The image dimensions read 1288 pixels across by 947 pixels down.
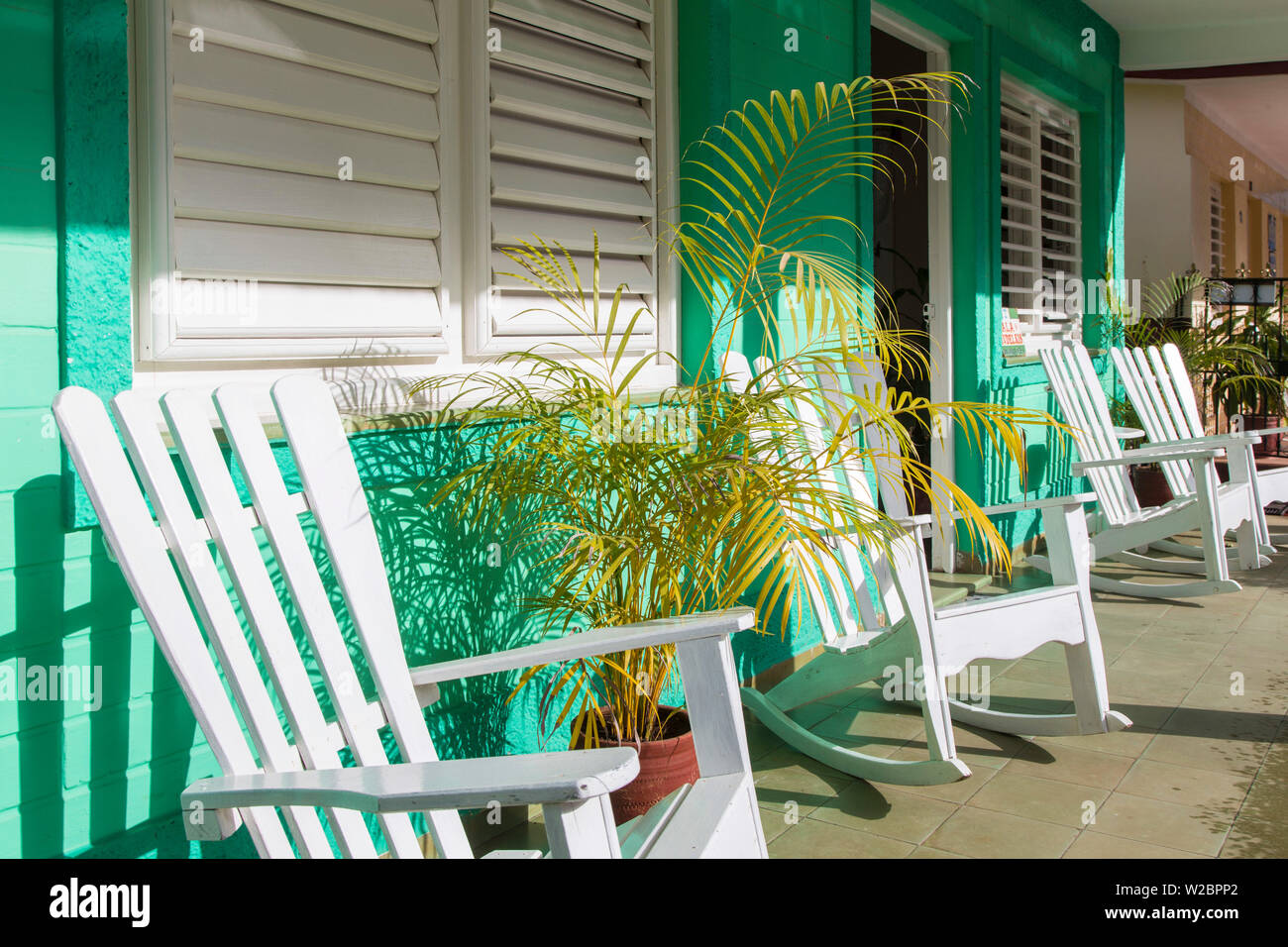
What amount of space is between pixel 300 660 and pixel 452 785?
0.64m

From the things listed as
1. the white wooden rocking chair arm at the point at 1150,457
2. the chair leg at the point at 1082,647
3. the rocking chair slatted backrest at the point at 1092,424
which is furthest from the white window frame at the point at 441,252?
the rocking chair slatted backrest at the point at 1092,424

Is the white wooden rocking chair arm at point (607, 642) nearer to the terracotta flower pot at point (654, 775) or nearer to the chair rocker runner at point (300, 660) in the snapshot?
the chair rocker runner at point (300, 660)

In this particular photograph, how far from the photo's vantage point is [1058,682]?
3.88m

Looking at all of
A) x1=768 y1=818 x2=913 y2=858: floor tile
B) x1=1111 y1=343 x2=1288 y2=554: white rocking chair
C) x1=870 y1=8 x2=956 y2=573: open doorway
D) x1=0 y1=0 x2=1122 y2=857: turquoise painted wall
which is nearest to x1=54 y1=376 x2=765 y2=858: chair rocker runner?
x1=0 y1=0 x2=1122 y2=857: turquoise painted wall

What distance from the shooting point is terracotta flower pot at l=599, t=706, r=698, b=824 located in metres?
2.50

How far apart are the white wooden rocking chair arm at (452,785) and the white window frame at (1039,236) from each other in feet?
16.8

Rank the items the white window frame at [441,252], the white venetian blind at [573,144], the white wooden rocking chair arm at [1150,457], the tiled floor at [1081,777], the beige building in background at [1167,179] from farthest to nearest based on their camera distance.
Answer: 1. the beige building in background at [1167,179]
2. the white wooden rocking chair arm at [1150,457]
3. the white venetian blind at [573,144]
4. the tiled floor at [1081,777]
5. the white window frame at [441,252]

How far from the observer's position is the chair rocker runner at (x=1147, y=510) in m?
4.75

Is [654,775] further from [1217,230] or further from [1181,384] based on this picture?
[1217,230]

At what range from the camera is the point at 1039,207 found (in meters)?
6.61

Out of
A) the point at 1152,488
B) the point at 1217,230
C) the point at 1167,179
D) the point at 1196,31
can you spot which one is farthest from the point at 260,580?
the point at 1217,230

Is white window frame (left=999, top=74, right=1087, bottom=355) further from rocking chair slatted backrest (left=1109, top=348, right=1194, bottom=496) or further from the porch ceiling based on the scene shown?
the porch ceiling

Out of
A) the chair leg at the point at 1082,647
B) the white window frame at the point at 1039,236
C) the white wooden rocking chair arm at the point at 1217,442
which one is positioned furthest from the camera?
the white window frame at the point at 1039,236
